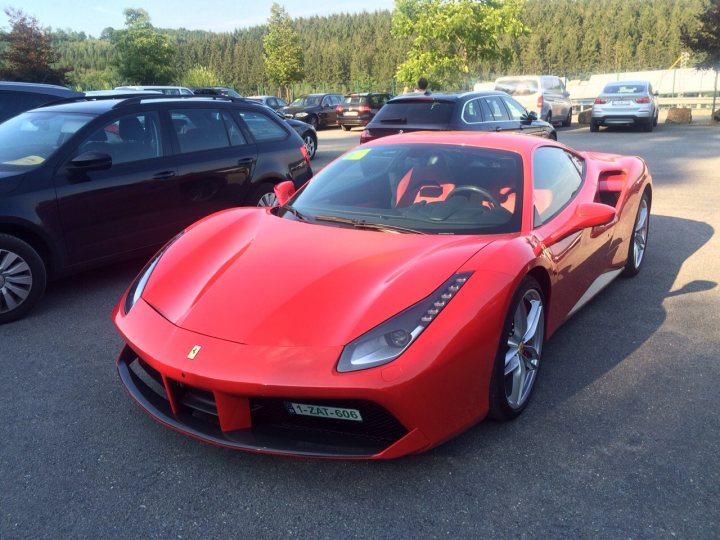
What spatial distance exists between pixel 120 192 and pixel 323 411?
334 cm

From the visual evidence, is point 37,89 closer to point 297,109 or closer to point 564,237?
point 564,237

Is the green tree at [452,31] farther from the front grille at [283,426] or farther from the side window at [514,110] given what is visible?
the front grille at [283,426]

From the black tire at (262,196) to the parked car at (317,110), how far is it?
1969 cm

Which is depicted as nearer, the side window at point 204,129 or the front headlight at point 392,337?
the front headlight at point 392,337

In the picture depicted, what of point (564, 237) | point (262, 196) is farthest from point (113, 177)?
point (564, 237)

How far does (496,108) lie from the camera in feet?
33.4

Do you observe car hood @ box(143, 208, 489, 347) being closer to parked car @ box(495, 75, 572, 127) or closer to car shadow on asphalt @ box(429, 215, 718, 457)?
car shadow on asphalt @ box(429, 215, 718, 457)

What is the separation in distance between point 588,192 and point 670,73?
1561 inches

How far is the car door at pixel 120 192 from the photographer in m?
4.68

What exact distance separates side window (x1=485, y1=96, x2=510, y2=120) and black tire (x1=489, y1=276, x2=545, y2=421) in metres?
7.36

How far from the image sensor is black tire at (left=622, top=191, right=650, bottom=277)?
16.2 ft

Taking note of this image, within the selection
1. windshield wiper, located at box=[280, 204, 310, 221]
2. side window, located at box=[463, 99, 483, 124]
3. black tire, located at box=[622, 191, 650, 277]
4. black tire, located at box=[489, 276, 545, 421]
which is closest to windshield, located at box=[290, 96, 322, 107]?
side window, located at box=[463, 99, 483, 124]

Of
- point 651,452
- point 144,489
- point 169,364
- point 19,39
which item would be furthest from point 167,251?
point 19,39

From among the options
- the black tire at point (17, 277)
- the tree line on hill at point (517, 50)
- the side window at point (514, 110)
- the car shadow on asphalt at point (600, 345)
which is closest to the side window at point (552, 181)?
the car shadow on asphalt at point (600, 345)
